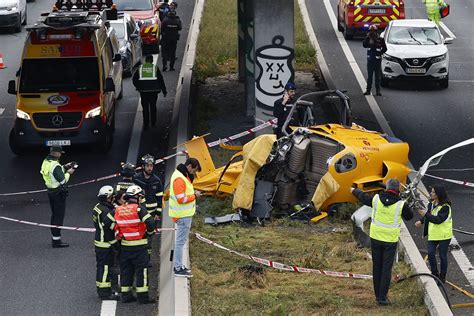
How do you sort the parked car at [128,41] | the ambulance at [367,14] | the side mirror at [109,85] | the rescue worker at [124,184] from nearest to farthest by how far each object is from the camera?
the rescue worker at [124,184] → the side mirror at [109,85] → the parked car at [128,41] → the ambulance at [367,14]

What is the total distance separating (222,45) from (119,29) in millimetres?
4900

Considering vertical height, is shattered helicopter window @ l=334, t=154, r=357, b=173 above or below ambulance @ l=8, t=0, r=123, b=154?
above

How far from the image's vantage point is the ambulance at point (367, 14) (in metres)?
39.8

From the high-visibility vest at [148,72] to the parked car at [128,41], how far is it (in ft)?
20.6

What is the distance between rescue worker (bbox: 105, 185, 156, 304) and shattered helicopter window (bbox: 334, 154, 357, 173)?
170 inches

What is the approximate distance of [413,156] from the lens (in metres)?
25.0

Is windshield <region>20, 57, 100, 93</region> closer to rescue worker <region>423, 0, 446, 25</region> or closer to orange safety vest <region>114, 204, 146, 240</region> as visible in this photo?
orange safety vest <region>114, 204, 146, 240</region>

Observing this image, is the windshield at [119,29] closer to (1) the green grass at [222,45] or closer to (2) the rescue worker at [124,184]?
(1) the green grass at [222,45]

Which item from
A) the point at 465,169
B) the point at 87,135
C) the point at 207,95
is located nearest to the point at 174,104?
the point at 207,95

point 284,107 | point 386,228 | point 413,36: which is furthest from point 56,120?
point 413,36

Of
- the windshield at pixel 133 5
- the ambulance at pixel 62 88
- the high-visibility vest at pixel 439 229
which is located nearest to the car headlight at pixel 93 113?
the ambulance at pixel 62 88

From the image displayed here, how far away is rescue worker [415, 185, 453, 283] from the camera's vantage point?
16344 mm

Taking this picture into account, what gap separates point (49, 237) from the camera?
19.4 metres

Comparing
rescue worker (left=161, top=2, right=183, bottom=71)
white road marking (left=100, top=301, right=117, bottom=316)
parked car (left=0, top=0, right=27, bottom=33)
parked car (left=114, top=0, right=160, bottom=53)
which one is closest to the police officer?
white road marking (left=100, top=301, right=117, bottom=316)
